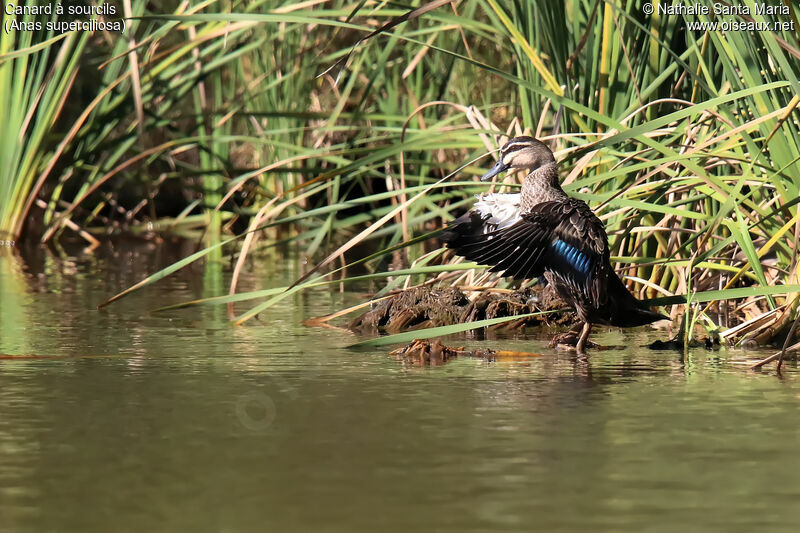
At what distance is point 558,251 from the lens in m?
5.43

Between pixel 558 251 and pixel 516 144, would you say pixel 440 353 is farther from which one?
pixel 516 144

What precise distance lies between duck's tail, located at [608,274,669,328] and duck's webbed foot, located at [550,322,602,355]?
14 cm

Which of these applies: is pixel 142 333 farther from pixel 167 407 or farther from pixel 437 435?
pixel 437 435

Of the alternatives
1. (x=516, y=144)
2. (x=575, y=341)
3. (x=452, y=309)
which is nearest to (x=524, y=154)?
(x=516, y=144)

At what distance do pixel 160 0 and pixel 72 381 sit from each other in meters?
Answer: 7.67

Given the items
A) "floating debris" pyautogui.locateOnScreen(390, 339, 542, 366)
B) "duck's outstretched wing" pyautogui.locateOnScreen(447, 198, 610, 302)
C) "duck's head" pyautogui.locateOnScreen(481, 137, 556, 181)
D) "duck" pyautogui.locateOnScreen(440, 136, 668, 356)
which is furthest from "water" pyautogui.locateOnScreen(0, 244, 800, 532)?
"duck's head" pyautogui.locateOnScreen(481, 137, 556, 181)

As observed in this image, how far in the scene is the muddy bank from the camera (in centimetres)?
606

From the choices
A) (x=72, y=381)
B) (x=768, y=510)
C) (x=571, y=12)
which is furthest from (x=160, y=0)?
(x=768, y=510)

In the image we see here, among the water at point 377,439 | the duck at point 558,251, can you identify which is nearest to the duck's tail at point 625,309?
the duck at point 558,251

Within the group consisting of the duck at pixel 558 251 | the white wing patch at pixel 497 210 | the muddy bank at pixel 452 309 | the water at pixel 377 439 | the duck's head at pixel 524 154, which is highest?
the duck's head at pixel 524 154

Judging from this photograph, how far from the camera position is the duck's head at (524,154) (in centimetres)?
587

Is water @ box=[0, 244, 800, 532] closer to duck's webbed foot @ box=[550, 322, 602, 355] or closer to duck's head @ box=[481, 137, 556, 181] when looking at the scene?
duck's webbed foot @ box=[550, 322, 602, 355]

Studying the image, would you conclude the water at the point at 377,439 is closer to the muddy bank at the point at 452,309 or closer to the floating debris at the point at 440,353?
the floating debris at the point at 440,353

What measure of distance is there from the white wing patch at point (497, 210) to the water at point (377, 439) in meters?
0.53
